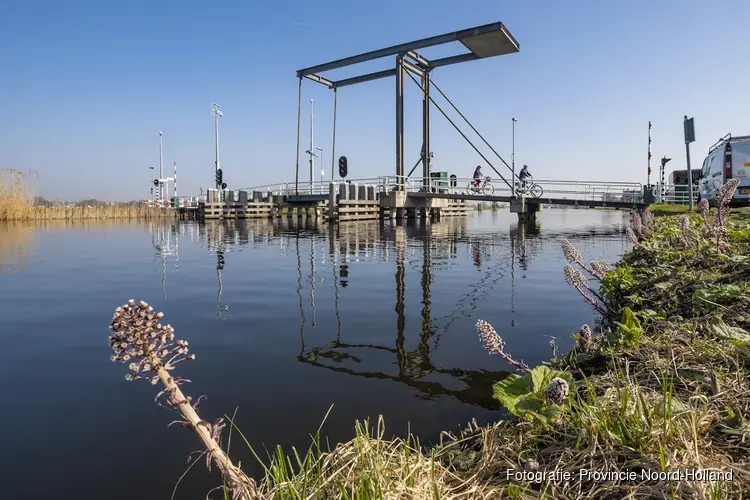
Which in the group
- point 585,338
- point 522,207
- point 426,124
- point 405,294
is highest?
point 426,124

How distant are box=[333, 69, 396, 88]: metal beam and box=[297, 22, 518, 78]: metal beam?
5.01 ft

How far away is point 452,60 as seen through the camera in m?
20.2

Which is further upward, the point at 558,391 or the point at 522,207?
the point at 522,207

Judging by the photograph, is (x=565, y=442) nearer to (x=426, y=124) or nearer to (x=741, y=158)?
(x=741, y=158)

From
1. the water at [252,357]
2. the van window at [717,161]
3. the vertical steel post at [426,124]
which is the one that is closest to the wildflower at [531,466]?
the water at [252,357]

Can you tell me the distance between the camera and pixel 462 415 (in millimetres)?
2375

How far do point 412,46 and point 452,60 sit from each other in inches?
82.9

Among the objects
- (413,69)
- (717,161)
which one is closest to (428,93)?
(413,69)

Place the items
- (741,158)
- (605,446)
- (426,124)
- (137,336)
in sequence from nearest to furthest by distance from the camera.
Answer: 1. (137,336)
2. (605,446)
3. (741,158)
4. (426,124)

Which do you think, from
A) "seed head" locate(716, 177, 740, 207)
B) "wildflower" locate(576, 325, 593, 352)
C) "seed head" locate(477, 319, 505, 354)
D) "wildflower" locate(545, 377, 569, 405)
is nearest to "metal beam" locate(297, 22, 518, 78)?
"seed head" locate(716, 177, 740, 207)

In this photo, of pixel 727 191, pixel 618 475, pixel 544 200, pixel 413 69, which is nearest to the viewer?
pixel 618 475

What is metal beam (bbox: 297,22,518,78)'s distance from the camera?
16.7 m

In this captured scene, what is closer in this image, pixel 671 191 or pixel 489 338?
pixel 489 338

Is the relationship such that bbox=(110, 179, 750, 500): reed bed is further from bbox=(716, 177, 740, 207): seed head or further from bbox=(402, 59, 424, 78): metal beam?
bbox=(402, 59, 424, 78): metal beam
